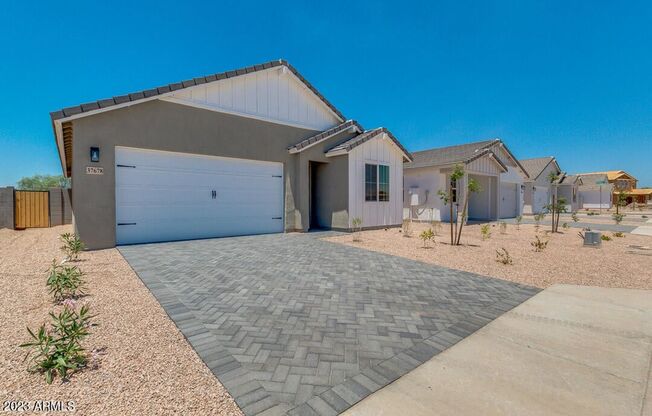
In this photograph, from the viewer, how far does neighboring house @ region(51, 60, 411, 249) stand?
303 inches

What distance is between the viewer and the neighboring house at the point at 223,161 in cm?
771

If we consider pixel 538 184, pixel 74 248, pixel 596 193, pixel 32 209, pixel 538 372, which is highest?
pixel 538 184

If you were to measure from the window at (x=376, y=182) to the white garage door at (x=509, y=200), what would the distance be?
13.3 meters

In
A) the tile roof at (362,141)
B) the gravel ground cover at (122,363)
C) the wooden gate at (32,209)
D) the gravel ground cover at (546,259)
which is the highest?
the tile roof at (362,141)

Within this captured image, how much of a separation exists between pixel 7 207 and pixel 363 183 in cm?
1680

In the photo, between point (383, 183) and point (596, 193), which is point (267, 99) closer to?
point (383, 183)

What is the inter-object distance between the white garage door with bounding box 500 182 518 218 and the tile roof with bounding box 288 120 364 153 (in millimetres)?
14594

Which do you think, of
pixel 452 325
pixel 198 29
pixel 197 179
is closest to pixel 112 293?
pixel 452 325

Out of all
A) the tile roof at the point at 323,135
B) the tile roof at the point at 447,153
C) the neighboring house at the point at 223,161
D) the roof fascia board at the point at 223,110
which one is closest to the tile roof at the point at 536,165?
the tile roof at the point at 447,153

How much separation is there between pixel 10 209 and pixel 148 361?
55.2 feet

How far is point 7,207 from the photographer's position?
41.4 ft

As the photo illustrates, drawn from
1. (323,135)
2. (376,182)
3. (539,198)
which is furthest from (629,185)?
(323,135)

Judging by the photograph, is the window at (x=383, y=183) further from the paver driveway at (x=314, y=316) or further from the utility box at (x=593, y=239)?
the utility box at (x=593, y=239)

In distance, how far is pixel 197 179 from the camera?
30.9ft
